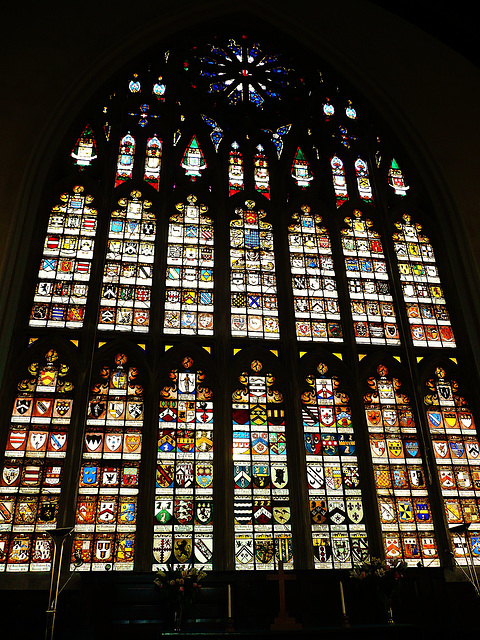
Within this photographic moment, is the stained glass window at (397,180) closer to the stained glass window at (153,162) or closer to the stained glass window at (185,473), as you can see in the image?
the stained glass window at (153,162)

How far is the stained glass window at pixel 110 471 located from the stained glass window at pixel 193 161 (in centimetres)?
376

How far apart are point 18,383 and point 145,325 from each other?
6.11ft

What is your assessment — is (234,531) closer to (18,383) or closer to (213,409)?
(213,409)

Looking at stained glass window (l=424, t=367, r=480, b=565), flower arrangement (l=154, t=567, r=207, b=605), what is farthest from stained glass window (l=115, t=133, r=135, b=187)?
flower arrangement (l=154, t=567, r=207, b=605)

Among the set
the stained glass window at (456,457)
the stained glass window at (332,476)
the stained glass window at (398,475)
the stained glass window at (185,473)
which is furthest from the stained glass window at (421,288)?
the stained glass window at (185,473)

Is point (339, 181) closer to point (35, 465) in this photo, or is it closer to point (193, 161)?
point (193, 161)

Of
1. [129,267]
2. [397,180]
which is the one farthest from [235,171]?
[397,180]

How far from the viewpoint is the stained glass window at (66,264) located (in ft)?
28.2

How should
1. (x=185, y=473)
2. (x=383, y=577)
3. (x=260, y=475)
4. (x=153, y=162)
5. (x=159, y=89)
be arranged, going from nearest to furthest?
(x=383, y=577)
(x=185, y=473)
(x=260, y=475)
(x=153, y=162)
(x=159, y=89)

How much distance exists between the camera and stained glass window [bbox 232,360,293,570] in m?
7.41

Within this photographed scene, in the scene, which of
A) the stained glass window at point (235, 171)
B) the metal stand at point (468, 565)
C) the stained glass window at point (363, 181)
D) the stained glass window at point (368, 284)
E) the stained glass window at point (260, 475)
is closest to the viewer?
the metal stand at point (468, 565)

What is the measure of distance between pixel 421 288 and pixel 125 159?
5406 millimetres

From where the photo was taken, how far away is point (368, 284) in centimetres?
970

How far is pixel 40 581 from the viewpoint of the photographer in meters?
6.82
